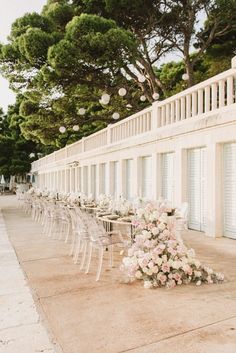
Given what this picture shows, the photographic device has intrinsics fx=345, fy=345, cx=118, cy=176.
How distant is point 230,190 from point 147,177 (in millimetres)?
4866

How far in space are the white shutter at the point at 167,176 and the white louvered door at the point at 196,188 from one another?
102 centimetres

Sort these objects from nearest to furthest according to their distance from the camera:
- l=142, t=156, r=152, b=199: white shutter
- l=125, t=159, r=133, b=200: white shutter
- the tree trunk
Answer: l=142, t=156, r=152, b=199: white shutter, l=125, t=159, r=133, b=200: white shutter, the tree trunk

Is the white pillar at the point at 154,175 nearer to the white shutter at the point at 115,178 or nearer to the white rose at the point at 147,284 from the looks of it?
the white shutter at the point at 115,178

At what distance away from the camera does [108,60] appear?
40.0 feet

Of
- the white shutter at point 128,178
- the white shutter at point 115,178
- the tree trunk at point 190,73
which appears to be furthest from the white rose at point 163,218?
the white shutter at point 115,178

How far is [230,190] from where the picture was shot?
852 centimetres

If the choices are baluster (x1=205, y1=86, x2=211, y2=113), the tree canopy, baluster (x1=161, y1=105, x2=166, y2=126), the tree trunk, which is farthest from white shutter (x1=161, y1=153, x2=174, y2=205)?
the tree trunk

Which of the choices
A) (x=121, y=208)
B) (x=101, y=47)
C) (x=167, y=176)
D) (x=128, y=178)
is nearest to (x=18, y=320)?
(x=121, y=208)

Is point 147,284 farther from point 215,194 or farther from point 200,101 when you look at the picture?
point 200,101

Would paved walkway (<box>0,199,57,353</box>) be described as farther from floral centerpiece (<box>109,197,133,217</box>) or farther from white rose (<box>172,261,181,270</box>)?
floral centerpiece (<box>109,197,133,217</box>)

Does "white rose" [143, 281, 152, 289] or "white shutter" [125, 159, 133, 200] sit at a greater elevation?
"white shutter" [125, 159, 133, 200]

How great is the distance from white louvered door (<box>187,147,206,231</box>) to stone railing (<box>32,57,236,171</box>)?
1132 millimetres

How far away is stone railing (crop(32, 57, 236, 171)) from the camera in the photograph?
8.33 m

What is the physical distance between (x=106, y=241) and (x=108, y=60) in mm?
8273
